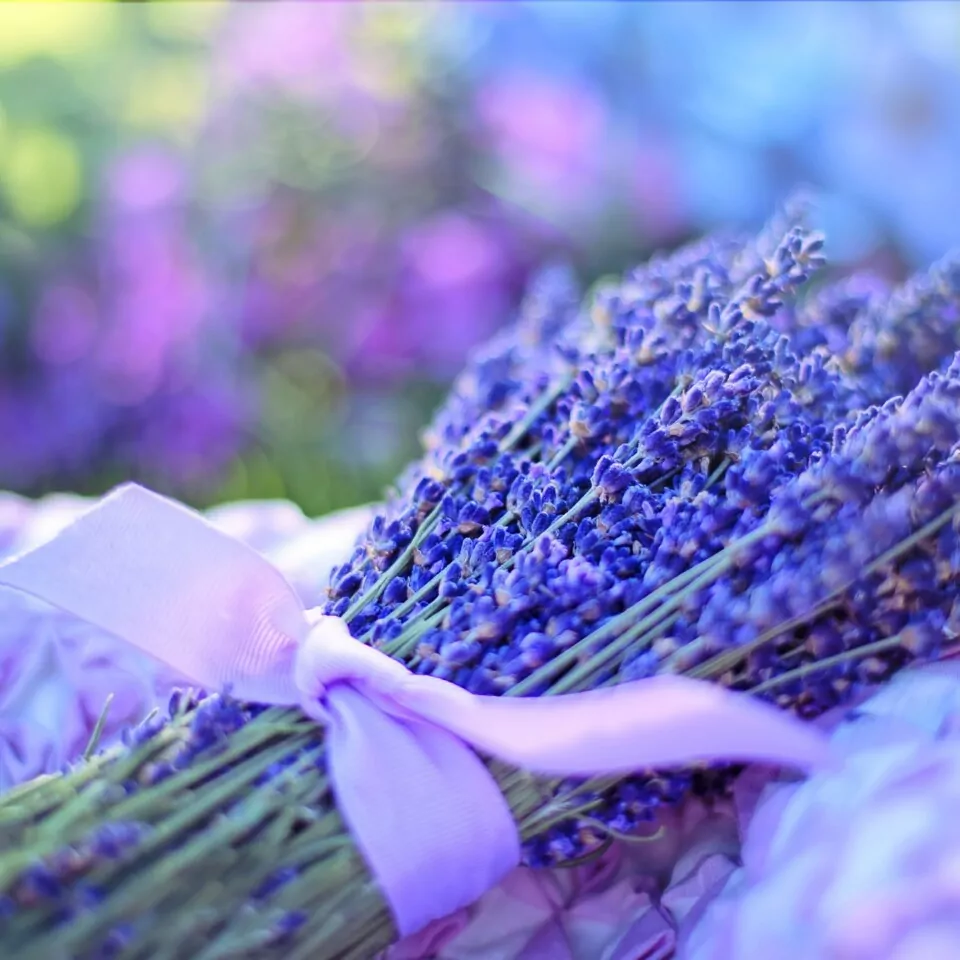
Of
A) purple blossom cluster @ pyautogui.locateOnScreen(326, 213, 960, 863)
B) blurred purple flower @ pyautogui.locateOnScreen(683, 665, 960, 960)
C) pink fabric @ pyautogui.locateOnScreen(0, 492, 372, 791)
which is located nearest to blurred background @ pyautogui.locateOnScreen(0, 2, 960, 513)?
pink fabric @ pyautogui.locateOnScreen(0, 492, 372, 791)

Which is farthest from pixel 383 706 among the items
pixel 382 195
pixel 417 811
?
pixel 382 195

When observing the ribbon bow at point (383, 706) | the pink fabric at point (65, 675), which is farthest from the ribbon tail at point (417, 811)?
the pink fabric at point (65, 675)

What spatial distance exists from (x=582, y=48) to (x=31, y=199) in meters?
0.66

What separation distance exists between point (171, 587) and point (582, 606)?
0.60 ft

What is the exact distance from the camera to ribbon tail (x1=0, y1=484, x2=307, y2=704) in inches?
19.9

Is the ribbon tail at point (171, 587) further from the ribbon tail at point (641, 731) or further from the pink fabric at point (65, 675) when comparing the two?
the ribbon tail at point (641, 731)

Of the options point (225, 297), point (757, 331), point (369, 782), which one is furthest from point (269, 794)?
point (225, 297)

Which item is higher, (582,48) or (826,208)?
(582,48)

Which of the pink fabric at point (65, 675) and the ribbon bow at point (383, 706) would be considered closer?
the ribbon bow at point (383, 706)

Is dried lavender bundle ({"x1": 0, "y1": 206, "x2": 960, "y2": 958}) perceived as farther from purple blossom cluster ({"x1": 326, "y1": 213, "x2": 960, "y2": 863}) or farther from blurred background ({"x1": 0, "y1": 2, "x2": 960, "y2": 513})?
blurred background ({"x1": 0, "y1": 2, "x2": 960, "y2": 513})

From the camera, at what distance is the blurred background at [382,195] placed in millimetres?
1307

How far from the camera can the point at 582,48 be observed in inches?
54.7

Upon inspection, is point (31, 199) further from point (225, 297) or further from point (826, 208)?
point (826, 208)

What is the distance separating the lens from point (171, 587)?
20.3 inches
